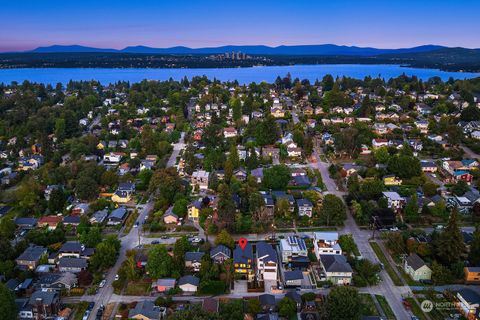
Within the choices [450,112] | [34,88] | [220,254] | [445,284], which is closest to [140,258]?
[220,254]

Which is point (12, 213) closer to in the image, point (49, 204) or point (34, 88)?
point (49, 204)

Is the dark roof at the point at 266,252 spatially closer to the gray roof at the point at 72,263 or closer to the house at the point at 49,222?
the gray roof at the point at 72,263

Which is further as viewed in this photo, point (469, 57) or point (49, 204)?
point (469, 57)

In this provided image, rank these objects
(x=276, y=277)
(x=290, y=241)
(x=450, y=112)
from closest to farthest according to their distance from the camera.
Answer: (x=276, y=277) → (x=290, y=241) → (x=450, y=112)

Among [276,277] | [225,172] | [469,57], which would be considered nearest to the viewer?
[276,277]

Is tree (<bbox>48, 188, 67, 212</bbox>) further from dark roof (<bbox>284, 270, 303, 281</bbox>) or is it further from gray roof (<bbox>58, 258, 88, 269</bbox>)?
dark roof (<bbox>284, 270, 303, 281</bbox>)

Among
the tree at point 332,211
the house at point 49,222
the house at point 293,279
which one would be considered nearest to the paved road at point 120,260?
the house at point 49,222

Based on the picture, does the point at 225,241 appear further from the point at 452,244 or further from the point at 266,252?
the point at 452,244
